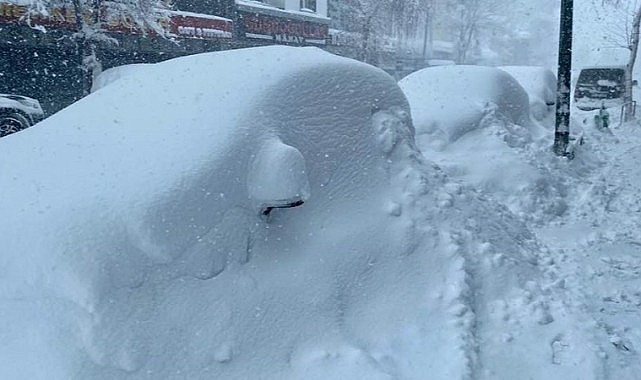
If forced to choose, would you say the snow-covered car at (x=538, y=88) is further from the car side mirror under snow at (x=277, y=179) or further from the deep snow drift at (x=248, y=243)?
the car side mirror under snow at (x=277, y=179)

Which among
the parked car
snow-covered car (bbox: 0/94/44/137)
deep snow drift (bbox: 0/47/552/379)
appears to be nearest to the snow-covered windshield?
deep snow drift (bbox: 0/47/552/379)

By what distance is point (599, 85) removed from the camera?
22.1 m

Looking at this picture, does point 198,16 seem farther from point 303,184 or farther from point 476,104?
point 303,184

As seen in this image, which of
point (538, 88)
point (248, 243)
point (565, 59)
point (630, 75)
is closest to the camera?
point (248, 243)

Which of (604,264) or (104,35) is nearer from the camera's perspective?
(604,264)

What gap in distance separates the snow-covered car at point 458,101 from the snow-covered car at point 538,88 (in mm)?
1676

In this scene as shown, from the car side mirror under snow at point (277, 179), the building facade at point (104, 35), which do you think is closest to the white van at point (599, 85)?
the building facade at point (104, 35)

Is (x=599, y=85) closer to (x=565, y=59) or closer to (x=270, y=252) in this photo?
(x=565, y=59)

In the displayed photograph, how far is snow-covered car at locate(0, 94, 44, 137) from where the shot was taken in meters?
13.7

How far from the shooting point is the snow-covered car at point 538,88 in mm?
11461

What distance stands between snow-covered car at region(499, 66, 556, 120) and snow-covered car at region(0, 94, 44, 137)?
10.8 metres

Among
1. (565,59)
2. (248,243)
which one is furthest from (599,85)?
(248,243)

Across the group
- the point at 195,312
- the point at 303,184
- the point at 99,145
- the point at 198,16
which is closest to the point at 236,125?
the point at 303,184

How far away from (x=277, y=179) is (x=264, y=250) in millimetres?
370
